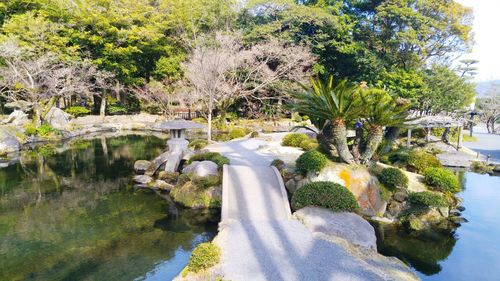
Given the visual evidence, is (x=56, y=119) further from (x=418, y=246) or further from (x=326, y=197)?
(x=418, y=246)

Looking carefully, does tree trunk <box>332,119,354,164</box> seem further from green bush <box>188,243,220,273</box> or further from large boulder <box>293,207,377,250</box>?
green bush <box>188,243,220,273</box>

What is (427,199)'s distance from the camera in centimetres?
1026

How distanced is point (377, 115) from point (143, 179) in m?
10.5

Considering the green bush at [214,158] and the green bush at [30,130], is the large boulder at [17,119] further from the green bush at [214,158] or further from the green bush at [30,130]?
the green bush at [214,158]

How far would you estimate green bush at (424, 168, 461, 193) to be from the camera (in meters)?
11.2

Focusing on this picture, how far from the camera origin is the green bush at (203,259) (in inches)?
258

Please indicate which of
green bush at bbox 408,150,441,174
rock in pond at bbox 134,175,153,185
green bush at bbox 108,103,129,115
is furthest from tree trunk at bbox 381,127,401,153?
green bush at bbox 108,103,129,115

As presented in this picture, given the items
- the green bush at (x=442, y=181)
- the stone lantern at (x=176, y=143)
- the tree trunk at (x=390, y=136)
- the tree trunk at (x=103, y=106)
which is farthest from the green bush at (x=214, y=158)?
the tree trunk at (x=103, y=106)

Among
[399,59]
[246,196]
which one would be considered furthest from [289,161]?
[399,59]

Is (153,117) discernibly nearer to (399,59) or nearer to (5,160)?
(5,160)

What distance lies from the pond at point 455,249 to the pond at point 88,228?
217 inches

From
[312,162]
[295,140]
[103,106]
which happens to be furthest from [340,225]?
[103,106]

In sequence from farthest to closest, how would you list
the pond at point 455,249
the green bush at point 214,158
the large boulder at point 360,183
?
the green bush at point 214,158 < the large boulder at point 360,183 < the pond at point 455,249

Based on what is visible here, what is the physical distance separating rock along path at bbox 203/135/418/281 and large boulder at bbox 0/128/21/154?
1837 cm
